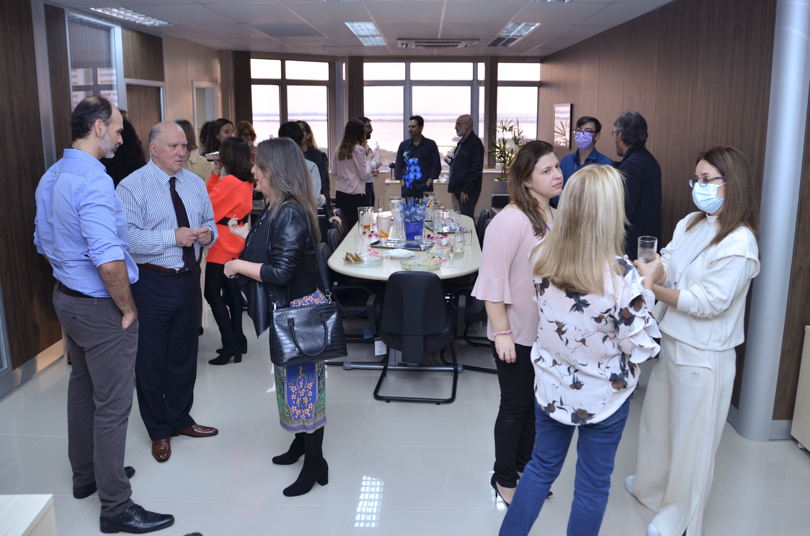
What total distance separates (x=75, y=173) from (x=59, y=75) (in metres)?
3.37

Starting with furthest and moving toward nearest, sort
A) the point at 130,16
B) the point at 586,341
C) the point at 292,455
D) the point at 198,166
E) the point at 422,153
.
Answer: the point at 422,153
the point at 130,16
the point at 198,166
the point at 292,455
the point at 586,341

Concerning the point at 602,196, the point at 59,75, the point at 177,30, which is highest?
the point at 177,30

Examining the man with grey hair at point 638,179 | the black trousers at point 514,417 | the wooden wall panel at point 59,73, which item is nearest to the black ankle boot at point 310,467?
the black trousers at point 514,417

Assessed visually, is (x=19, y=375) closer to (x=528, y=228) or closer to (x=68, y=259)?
(x=68, y=259)

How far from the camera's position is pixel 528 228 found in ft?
8.54

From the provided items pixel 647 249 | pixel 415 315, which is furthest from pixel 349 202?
pixel 647 249

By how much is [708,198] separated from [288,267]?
5.64ft

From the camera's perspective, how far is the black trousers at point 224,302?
4.73 metres

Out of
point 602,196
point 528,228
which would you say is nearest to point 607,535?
point 528,228

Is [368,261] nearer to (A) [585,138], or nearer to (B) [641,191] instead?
(B) [641,191]

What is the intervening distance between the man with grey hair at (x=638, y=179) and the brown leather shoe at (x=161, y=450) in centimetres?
289

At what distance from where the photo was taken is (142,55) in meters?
7.77

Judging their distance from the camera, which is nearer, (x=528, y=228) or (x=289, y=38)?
(x=528, y=228)

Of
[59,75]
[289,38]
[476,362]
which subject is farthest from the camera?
[289,38]
